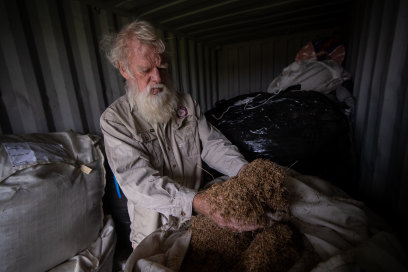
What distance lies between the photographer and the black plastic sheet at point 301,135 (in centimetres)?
160

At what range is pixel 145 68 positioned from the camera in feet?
4.47

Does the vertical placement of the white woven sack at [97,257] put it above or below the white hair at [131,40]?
below

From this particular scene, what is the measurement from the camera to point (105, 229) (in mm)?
1628

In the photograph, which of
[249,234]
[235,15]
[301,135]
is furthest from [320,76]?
[249,234]

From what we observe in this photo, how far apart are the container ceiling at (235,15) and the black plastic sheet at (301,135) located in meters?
1.35

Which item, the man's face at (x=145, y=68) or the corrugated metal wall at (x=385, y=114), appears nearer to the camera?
the corrugated metal wall at (x=385, y=114)

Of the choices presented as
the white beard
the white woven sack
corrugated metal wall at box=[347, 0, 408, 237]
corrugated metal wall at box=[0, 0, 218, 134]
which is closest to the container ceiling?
corrugated metal wall at box=[0, 0, 218, 134]

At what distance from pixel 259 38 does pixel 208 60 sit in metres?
1.10

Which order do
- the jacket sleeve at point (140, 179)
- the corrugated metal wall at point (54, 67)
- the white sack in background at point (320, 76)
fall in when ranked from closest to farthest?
1. the jacket sleeve at point (140, 179)
2. the corrugated metal wall at point (54, 67)
3. the white sack in background at point (320, 76)

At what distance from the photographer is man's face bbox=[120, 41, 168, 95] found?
1.35 m

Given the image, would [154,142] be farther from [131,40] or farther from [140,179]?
[131,40]

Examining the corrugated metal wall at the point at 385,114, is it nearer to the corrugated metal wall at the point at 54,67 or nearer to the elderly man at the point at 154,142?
the elderly man at the point at 154,142

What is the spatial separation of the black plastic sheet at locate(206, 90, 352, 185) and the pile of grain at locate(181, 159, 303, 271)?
30.9 inches

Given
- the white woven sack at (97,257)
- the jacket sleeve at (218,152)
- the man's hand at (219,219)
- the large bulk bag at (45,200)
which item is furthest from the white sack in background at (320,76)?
the white woven sack at (97,257)
